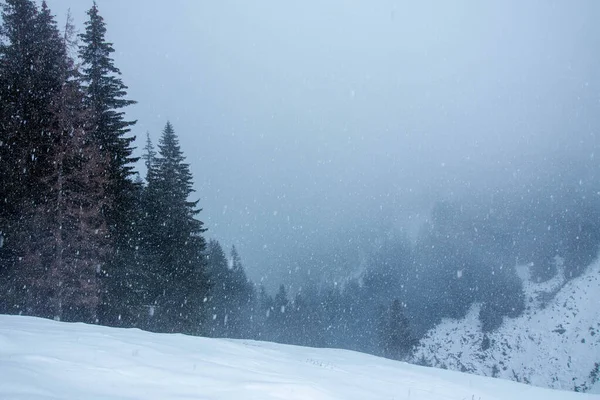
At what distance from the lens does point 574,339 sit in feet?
283

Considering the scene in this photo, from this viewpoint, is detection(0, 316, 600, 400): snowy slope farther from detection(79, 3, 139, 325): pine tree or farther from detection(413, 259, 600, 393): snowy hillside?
detection(413, 259, 600, 393): snowy hillside

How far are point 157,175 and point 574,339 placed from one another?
99.8 meters

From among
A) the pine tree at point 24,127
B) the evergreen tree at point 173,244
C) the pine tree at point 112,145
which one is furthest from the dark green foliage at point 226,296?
the pine tree at point 24,127

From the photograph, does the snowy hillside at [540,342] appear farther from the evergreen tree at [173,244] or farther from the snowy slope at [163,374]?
the snowy slope at [163,374]

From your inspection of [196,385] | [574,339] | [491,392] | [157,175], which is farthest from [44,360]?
[574,339]

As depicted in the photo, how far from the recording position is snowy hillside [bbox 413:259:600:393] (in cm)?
7968

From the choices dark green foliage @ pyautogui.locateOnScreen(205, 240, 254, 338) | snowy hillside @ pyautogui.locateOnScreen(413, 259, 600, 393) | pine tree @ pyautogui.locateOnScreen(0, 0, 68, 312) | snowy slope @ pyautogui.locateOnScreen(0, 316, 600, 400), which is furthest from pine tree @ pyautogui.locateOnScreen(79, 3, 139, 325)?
snowy hillside @ pyautogui.locateOnScreen(413, 259, 600, 393)

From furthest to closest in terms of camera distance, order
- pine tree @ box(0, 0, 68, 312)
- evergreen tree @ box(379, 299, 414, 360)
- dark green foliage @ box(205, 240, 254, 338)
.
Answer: dark green foliage @ box(205, 240, 254, 338) → evergreen tree @ box(379, 299, 414, 360) → pine tree @ box(0, 0, 68, 312)

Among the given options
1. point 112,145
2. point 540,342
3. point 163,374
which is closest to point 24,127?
point 112,145

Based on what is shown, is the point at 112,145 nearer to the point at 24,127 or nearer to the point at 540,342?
the point at 24,127

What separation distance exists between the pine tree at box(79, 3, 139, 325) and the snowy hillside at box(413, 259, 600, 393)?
225ft

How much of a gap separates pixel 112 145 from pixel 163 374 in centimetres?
1757

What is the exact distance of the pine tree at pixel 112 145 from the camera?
777 inches

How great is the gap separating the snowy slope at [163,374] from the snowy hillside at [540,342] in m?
74.8
